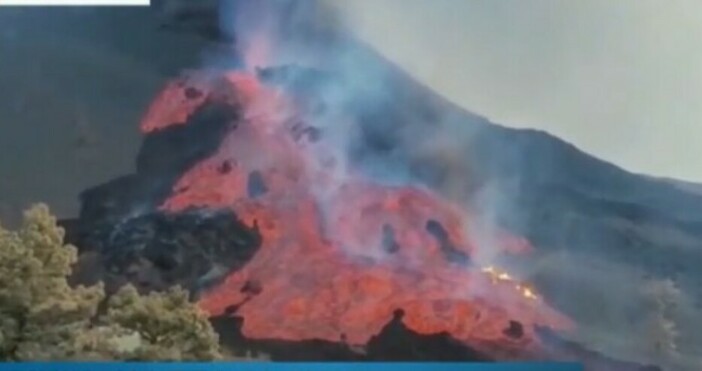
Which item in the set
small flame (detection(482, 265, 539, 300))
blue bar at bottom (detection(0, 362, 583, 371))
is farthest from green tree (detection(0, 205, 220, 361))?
small flame (detection(482, 265, 539, 300))

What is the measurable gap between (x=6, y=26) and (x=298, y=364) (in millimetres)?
815

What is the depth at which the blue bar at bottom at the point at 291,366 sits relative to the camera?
1941 millimetres

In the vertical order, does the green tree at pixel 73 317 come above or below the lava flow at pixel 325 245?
below

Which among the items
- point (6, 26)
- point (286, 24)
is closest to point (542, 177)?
point (286, 24)

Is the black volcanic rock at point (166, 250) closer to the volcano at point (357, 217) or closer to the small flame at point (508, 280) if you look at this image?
the volcano at point (357, 217)

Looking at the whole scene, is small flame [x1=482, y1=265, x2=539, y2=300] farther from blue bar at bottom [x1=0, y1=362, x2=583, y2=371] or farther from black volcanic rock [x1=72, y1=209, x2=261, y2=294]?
black volcanic rock [x1=72, y1=209, x2=261, y2=294]

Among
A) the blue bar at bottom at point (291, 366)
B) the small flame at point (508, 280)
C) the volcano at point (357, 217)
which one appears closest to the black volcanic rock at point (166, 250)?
the volcano at point (357, 217)

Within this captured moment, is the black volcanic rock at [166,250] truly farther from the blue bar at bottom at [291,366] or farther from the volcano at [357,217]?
the blue bar at bottom at [291,366]

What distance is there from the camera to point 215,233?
2008 mm

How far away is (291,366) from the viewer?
1962mm

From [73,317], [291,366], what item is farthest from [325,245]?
[73,317]

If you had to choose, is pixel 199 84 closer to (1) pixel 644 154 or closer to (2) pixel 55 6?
(2) pixel 55 6

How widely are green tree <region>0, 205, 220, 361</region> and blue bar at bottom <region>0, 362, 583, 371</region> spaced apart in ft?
0.05

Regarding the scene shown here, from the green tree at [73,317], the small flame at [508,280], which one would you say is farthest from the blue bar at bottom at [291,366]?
the small flame at [508,280]
